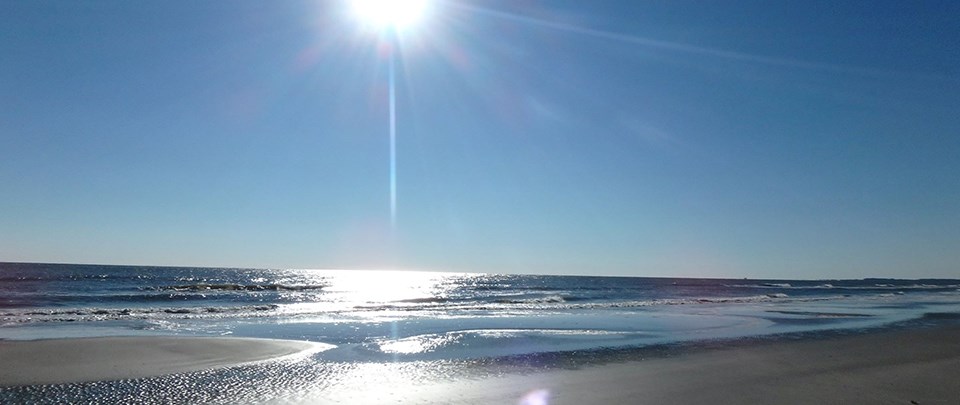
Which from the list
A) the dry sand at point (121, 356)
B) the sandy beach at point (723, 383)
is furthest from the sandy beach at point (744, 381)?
the dry sand at point (121, 356)

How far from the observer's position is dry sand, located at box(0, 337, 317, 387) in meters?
12.0

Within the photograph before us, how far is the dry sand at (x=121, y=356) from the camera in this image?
12.0m

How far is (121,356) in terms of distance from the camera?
47.8 ft

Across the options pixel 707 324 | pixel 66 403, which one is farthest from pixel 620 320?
pixel 66 403

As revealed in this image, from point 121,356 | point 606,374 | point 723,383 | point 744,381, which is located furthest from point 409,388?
point 121,356

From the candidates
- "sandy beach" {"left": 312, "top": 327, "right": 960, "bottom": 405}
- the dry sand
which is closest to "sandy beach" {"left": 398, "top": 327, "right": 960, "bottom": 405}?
"sandy beach" {"left": 312, "top": 327, "right": 960, "bottom": 405}

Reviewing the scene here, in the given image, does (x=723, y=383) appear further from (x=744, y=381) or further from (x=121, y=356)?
(x=121, y=356)

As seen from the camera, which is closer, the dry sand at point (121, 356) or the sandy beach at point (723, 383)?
the sandy beach at point (723, 383)

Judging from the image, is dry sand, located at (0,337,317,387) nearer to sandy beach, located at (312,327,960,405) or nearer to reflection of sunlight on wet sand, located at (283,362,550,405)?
reflection of sunlight on wet sand, located at (283,362,550,405)

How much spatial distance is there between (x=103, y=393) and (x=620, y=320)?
72.5ft

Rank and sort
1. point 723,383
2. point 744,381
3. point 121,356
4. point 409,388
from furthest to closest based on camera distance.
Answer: point 121,356 → point 744,381 → point 723,383 → point 409,388

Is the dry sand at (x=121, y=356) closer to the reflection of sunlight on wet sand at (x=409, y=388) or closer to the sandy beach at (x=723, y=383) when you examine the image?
the reflection of sunlight on wet sand at (x=409, y=388)

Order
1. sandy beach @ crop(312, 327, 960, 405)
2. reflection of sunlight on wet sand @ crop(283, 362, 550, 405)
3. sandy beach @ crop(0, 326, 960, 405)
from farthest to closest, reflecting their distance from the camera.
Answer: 1. sandy beach @ crop(0, 326, 960, 405)
2. sandy beach @ crop(312, 327, 960, 405)
3. reflection of sunlight on wet sand @ crop(283, 362, 550, 405)

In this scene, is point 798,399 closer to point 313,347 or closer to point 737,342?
point 737,342
